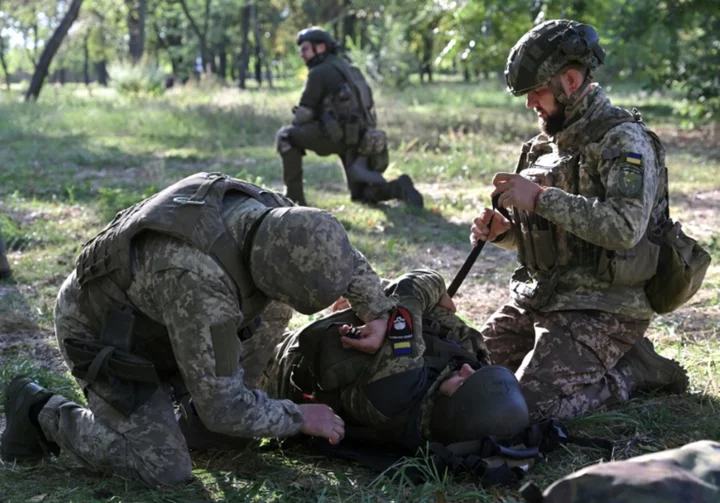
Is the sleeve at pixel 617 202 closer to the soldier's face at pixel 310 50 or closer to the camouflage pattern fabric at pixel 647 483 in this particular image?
the camouflage pattern fabric at pixel 647 483

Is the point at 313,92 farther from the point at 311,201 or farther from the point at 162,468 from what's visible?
the point at 162,468

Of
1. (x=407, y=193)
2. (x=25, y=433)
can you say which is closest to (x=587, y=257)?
(x=25, y=433)

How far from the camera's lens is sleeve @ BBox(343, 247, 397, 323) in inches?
139

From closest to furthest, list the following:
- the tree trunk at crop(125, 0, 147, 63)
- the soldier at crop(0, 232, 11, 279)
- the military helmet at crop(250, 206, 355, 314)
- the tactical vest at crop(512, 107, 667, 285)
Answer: the military helmet at crop(250, 206, 355, 314)
the tactical vest at crop(512, 107, 667, 285)
the soldier at crop(0, 232, 11, 279)
the tree trunk at crop(125, 0, 147, 63)

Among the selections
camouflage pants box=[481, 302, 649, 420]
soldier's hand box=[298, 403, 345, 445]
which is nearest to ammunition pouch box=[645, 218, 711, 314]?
camouflage pants box=[481, 302, 649, 420]

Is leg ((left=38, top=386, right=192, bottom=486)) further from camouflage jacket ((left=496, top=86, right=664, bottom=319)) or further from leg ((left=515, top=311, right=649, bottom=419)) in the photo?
camouflage jacket ((left=496, top=86, right=664, bottom=319))

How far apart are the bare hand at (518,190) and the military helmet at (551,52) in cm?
48

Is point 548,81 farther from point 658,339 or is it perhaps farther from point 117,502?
point 117,502

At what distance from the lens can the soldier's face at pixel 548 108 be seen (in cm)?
398

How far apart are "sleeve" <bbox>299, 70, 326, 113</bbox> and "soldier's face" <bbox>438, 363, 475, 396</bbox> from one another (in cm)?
566

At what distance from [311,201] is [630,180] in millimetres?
5981

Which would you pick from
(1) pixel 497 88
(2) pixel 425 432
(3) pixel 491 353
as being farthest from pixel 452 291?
(1) pixel 497 88

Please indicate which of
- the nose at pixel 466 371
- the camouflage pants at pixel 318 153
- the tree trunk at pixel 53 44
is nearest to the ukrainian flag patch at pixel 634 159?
the nose at pixel 466 371

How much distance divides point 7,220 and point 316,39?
3.50m
